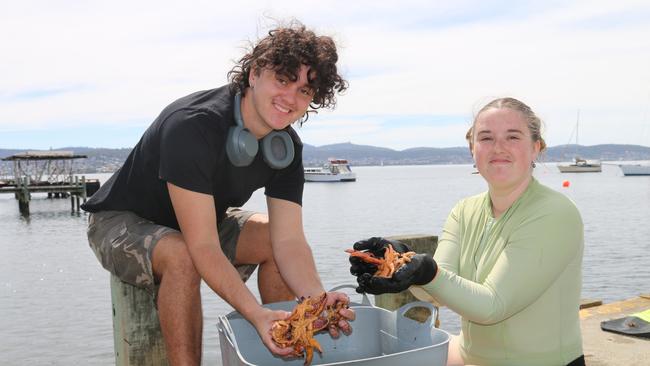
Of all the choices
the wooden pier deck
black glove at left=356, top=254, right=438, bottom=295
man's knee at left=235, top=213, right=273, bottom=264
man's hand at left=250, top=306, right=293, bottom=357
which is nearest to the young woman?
black glove at left=356, top=254, right=438, bottom=295

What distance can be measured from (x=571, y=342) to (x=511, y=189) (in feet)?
2.33

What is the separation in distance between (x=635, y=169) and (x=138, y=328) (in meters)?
119

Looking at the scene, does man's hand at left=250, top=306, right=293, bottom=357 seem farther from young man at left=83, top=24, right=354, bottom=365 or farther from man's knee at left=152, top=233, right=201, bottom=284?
man's knee at left=152, top=233, right=201, bottom=284

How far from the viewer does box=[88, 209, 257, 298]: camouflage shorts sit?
3.15 m

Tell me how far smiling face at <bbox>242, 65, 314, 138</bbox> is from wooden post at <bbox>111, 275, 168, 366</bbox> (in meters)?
1.03

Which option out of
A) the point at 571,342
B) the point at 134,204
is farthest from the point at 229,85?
the point at 571,342

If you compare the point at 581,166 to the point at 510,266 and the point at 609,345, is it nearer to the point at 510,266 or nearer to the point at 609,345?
the point at 609,345

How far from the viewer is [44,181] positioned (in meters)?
54.8

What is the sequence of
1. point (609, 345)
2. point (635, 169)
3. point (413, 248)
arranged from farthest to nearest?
point (635, 169), point (413, 248), point (609, 345)

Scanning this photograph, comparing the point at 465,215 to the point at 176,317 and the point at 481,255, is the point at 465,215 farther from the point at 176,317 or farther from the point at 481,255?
the point at 176,317

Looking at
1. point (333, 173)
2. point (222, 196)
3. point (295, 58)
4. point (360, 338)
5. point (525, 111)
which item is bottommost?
point (333, 173)

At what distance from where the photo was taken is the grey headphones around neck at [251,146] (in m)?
3.27

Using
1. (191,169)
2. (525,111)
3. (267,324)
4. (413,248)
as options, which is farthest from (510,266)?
(413,248)

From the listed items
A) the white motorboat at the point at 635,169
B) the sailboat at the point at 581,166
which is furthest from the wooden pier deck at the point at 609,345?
the sailboat at the point at 581,166
